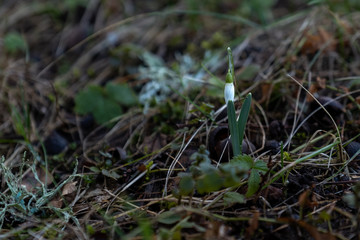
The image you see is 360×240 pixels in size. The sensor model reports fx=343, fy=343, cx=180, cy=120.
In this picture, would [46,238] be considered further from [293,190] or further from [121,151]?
[293,190]

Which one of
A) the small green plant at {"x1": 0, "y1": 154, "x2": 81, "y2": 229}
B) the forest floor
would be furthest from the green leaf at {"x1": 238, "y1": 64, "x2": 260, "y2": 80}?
the small green plant at {"x1": 0, "y1": 154, "x2": 81, "y2": 229}

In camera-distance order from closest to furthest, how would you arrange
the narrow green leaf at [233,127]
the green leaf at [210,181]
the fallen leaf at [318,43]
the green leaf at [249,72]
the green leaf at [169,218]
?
the green leaf at [210,181] < the green leaf at [169,218] < the narrow green leaf at [233,127] < the green leaf at [249,72] < the fallen leaf at [318,43]

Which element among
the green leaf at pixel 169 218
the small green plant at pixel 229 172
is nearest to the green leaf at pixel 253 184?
the small green plant at pixel 229 172

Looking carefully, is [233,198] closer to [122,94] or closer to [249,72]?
[249,72]

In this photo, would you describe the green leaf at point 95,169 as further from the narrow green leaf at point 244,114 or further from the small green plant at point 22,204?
the narrow green leaf at point 244,114

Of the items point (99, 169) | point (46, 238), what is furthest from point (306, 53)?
point (46, 238)

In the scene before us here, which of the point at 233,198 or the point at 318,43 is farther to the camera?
the point at 318,43

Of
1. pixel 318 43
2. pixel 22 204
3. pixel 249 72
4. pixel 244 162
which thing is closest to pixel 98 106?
pixel 22 204
